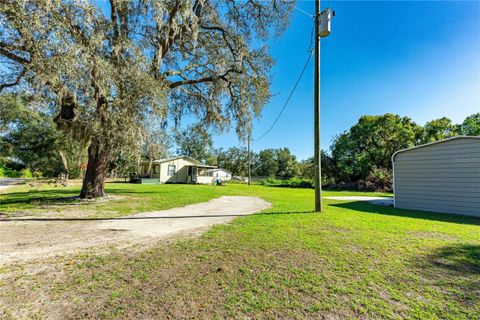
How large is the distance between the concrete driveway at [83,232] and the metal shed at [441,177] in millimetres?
8021

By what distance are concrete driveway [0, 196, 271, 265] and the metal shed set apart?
8021 millimetres

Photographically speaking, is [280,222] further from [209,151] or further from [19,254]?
[209,151]

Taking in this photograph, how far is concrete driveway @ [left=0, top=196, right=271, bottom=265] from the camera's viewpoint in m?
3.43

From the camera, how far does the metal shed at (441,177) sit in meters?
7.27

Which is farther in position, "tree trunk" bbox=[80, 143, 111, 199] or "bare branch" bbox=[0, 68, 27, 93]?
"tree trunk" bbox=[80, 143, 111, 199]

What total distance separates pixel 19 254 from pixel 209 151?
147 ft

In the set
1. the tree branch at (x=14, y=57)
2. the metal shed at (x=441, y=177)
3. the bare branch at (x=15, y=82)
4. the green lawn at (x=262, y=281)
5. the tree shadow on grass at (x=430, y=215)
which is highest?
the tree branch at (x=14, y=57)

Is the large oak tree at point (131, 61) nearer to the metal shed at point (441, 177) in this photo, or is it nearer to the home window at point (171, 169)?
the metal shed at point (441, 177)

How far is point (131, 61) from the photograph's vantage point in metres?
6.54

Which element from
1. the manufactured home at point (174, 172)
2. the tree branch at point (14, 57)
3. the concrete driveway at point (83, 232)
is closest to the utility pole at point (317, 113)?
the concrete driveway at point (83, 232)

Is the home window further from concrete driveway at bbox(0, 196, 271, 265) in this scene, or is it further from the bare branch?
concrete driveway at bbox(0, 196, 271, 265)

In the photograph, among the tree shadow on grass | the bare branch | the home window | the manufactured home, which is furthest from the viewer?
the home window

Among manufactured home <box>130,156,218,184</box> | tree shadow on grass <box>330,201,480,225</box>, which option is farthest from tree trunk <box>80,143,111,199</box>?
manufactured home <box>130,156,218,184</box>

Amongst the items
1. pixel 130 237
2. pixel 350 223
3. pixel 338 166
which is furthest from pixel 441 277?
pixel 338 166
